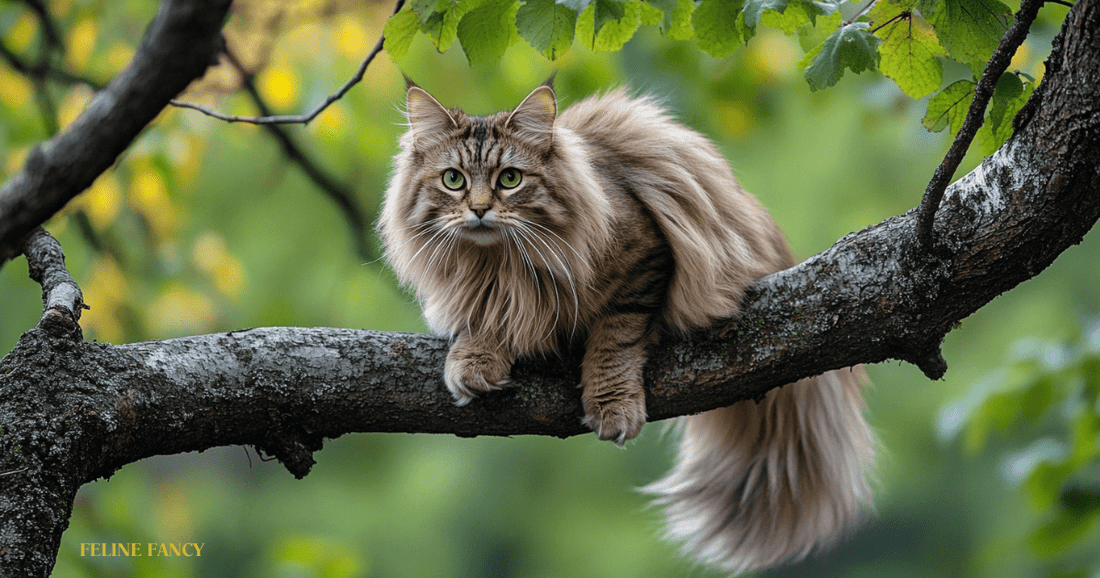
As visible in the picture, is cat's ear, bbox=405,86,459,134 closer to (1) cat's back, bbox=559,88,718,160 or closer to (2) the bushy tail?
(1) cat's back, bbox=559,88,718,160

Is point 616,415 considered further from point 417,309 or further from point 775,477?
point 417,309

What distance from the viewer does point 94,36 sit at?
11.9 ft

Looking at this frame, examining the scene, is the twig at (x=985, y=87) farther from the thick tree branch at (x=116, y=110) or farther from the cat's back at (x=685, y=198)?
the thick tree branch at (x=116, y=110)

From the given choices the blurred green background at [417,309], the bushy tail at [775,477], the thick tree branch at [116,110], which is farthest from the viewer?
the blurred green background at [417,309]

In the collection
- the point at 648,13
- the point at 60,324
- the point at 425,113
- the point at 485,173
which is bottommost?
the point at 60,324

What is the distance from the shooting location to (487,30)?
1.62 m

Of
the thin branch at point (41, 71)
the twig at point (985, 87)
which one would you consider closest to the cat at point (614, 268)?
the twig at point (985, 87)

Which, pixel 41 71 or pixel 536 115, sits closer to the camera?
pixel 536 115

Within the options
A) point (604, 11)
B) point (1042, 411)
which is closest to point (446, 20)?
point (604, 11)

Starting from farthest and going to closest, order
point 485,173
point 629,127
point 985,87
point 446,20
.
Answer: point 629,127 → point 485,173 → point 446,20 → point 985,87

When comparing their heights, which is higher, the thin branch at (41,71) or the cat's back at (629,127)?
the thin branch at (41,71)

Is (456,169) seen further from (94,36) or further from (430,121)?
(94,36)

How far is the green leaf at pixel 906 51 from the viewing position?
1.57 m

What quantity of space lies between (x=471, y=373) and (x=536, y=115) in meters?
0.76
